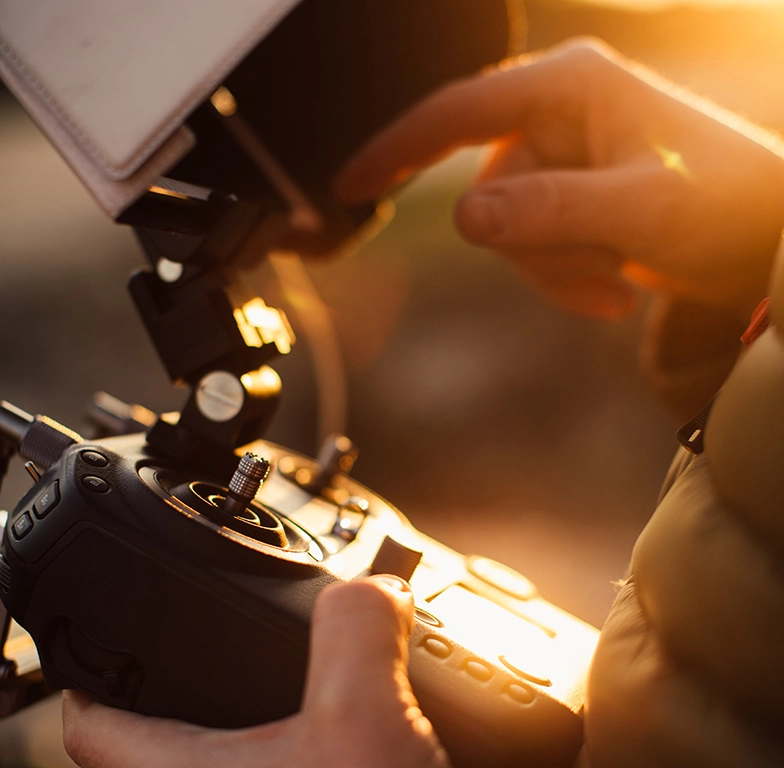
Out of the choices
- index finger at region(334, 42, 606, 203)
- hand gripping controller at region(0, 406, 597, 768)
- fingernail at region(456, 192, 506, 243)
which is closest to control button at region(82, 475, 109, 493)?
hand gripping controller at region(0, 406, 597, 768)

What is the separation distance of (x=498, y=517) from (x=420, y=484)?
0.91ft

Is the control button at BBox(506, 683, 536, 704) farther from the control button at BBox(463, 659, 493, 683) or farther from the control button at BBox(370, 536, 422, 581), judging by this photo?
the control button at BBox(370, 536, 422, 581)

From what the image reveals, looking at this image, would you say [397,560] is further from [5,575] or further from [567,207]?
[567,207]

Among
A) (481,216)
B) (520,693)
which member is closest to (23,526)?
(520,693)

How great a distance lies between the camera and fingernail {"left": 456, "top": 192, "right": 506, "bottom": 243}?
0.91 m

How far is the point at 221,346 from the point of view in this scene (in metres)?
0.68

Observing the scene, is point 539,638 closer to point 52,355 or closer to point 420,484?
point 420,484

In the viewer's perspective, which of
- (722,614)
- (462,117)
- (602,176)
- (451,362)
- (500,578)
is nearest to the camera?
(722,614)

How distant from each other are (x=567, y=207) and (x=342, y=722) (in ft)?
2.26

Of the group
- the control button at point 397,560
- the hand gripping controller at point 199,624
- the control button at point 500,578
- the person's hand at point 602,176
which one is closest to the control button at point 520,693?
the hand gripping controller at point 199,624

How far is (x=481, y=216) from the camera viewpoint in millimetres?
923

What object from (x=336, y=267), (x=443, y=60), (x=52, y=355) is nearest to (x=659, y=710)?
(x=443, y=60)

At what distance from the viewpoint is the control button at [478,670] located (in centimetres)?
49

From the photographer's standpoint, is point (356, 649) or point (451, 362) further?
point (451, 362)
